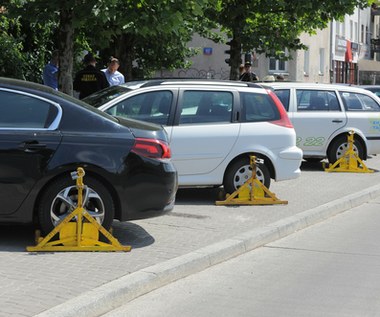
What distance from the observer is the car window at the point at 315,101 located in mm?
15562

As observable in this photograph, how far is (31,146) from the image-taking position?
7.31 metres

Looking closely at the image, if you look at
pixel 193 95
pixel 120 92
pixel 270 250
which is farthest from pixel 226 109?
pixel 270 250

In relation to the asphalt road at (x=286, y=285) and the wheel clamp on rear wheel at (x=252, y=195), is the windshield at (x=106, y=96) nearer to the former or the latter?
the wheel clamp on rear wheel at (x=252, y=195)

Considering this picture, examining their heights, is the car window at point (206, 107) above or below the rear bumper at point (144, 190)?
above

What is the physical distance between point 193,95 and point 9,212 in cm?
404

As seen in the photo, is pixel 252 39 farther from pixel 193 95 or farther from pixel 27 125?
pixel 27 125

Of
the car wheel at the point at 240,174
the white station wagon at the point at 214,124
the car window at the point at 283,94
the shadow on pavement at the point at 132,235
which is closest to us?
the shadow on pavement at the point at 132,235

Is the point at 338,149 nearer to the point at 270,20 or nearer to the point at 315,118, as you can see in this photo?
the point at 315,118

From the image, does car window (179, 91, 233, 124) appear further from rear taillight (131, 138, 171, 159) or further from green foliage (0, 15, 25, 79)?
green foliage (0, 15, 25, 79)

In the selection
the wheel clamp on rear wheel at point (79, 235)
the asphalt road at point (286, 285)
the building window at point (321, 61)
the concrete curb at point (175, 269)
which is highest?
the building window at point (321, 61)

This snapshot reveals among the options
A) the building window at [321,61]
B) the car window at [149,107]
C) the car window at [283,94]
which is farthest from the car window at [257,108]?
the building window at [321,61]

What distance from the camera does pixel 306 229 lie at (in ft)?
31.2

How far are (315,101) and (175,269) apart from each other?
376 inches

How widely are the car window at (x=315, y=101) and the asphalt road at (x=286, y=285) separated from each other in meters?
6.79
